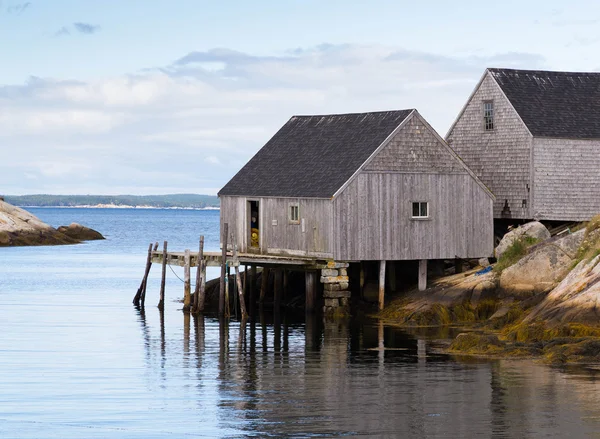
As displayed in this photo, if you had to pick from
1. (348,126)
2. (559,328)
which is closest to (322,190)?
(348,126)

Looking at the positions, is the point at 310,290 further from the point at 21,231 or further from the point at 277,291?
the point at 21,231

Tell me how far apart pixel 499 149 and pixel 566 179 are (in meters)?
2.65

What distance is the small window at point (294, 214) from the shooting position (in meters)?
37.6

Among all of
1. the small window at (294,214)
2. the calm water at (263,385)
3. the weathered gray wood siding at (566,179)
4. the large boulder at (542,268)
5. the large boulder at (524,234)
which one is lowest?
the calm water at (263,385)

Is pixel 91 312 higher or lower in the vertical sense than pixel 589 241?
lower

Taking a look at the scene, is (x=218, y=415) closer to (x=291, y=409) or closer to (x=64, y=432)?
(x=291, y=409)

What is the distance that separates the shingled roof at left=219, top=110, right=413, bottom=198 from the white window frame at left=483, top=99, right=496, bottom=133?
580 cm

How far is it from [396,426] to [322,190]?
17.5 metres

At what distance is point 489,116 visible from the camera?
43.0 meters

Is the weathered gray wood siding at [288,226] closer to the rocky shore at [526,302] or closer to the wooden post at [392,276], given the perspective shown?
the rocky shore at [526,302]

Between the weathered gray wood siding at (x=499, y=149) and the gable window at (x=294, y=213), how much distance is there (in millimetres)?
8651

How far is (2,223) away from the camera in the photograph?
9162 centimetres

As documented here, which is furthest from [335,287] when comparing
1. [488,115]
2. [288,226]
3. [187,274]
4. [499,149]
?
[488,115]

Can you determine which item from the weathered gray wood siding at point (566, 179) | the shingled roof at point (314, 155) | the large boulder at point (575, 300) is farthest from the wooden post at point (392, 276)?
the large boulder at point (575, 300)
